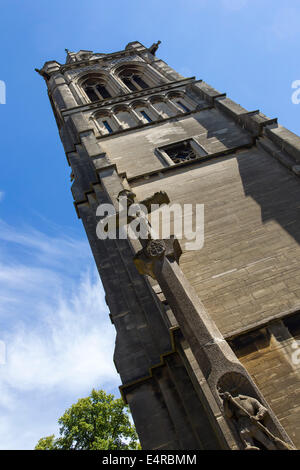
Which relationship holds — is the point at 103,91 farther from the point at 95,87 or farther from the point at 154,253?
the point at 154,253

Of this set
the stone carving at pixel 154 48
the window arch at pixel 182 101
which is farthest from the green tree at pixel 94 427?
the stone carving at pixel 154 48

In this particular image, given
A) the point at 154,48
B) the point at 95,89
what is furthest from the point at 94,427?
the point at 154,48

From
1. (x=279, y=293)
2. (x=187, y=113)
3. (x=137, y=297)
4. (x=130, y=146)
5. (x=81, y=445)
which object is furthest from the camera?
(x=81, y=445)

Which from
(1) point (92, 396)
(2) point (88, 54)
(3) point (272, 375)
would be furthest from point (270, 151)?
(2) point (88, 54)

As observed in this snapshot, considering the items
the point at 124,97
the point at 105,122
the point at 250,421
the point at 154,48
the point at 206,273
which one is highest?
the point at 154,48

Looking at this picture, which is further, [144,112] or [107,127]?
[144,112]

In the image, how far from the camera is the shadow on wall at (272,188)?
10193 millimetres

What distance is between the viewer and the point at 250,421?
4730mm

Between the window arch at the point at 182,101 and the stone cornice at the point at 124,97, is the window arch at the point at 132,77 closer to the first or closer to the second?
the stone cornice at the point at 124,97

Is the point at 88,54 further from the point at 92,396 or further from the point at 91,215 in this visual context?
the point at 92,396

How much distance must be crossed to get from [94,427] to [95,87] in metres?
20.7
